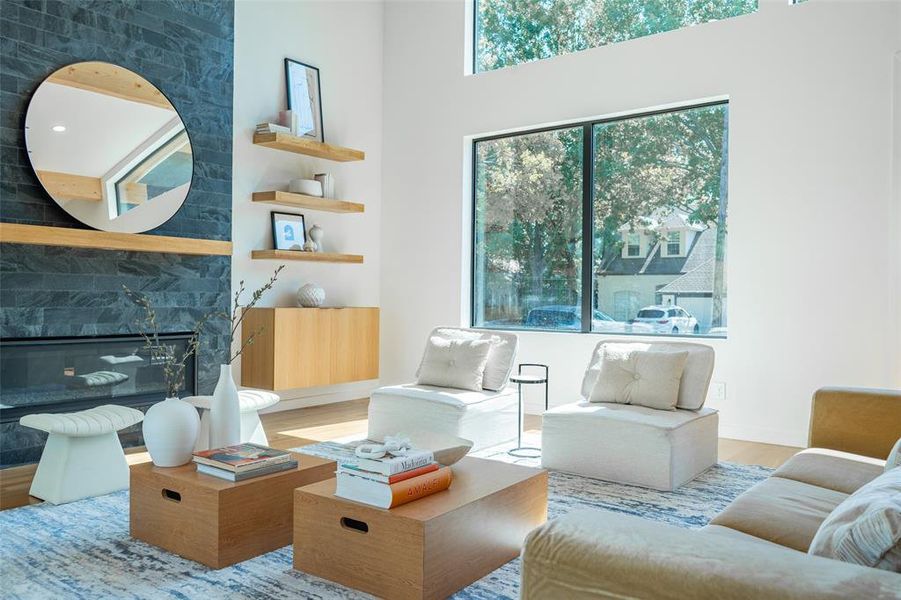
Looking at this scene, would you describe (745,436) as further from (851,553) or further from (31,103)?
(31,103)

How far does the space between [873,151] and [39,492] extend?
16.0ft

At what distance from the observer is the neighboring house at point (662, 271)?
500 centimetres

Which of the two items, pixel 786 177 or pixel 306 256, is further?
pixel 306 256

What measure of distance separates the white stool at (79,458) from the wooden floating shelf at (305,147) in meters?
2.66

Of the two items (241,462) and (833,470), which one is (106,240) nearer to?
(241,462)

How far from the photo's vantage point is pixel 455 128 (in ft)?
20.3

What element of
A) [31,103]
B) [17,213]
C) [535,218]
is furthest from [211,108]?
[535,218]

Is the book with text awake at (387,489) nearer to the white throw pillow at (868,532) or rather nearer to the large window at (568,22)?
the white throw pillow at (868,532)

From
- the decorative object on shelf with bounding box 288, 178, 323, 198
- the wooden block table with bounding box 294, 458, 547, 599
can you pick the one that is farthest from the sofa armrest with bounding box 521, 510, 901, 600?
the decorative object on shelf with bounding box 288, 178, 323, 198

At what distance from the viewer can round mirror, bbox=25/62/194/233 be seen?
13.0 ft

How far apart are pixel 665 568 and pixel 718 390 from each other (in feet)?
13.1

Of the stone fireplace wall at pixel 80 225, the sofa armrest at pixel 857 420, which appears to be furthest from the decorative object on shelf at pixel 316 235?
the sofa armrest at pixel 857 420

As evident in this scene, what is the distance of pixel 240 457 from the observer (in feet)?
8.46

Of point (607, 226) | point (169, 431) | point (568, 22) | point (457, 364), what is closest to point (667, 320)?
point (607, 226)
